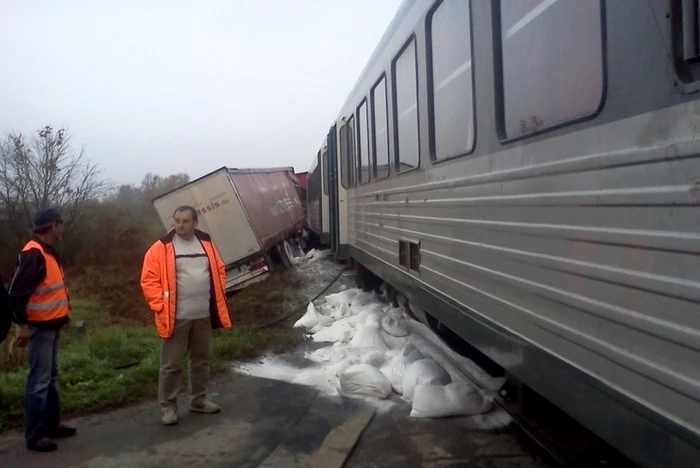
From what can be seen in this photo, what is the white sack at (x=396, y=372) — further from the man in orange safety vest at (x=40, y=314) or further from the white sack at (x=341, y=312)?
the white sack at (x=341, y=312)

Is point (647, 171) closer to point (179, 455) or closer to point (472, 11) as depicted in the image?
point (472, 11)

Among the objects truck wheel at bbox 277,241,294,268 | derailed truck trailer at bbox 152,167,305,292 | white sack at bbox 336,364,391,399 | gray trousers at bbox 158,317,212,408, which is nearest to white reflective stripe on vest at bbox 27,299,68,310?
gray trousers at bbox 158,317,212,408

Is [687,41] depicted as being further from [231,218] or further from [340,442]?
[231,218]

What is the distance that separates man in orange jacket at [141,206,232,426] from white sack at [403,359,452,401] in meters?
1.55

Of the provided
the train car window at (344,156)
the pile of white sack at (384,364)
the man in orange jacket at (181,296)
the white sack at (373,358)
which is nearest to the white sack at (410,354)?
the pile of white sack at (384,364)

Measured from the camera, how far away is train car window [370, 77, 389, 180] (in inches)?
271

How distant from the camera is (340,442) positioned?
4801mm

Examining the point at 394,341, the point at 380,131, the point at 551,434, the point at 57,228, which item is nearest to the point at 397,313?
the point at 394,341

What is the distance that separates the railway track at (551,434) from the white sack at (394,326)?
8.94 ft

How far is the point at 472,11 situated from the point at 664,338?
92.9 inches

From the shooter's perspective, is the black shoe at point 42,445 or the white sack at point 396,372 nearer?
the black shoe at point 42,445

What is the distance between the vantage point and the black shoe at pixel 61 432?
509cm

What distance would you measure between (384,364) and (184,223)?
2.42 meters

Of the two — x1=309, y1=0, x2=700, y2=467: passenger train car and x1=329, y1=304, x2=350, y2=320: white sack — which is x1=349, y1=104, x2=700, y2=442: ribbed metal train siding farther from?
x1=329, y1=304, x2=350, y2=320: white sack
